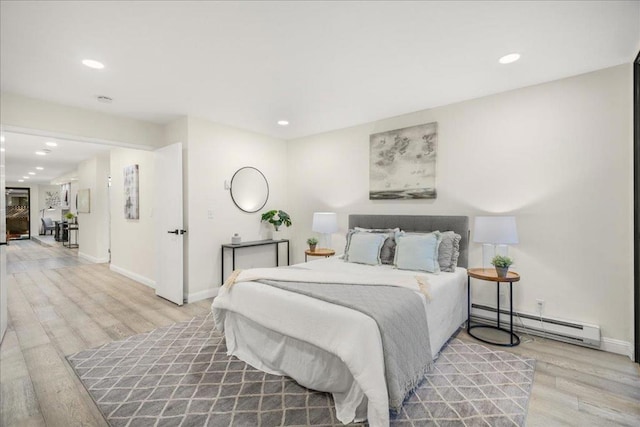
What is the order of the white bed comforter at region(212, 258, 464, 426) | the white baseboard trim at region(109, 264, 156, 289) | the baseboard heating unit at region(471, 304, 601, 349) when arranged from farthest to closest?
the white baseboard trim at region(109, 264, 156, 289) < the baseboard heating unit at region(471, 304, 601, 349) < the white bed comforter at region(212, 258, 464, 426)

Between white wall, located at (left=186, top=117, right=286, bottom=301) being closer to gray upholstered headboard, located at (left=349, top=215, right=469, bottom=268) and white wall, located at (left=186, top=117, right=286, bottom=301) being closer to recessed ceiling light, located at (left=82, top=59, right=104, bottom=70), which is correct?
recessed ceiling light, located at (left=82, top=59, right=104, bottom=70)

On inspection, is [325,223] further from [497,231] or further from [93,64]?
[93,64]

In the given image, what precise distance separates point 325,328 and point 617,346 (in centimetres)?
273

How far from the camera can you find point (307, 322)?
2047mm

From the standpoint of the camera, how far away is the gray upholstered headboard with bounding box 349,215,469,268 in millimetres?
3482

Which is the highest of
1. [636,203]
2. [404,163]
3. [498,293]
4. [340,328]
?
[404,163]

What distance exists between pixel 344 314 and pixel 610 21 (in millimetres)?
2708

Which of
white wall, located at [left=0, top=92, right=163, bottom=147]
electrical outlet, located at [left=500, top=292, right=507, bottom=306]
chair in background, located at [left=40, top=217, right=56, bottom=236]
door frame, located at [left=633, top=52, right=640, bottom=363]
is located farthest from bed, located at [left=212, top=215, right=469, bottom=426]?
chair in background, located at [left=40, top=217, right=56, bottom=236]

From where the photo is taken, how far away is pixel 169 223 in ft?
13.7

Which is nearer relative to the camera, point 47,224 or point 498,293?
point 498,293

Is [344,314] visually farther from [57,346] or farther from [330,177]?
[330,177]

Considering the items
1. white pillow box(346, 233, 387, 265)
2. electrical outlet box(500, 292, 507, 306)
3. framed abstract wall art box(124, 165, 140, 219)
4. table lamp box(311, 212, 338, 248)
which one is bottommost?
electrical outlet box(500, 292, 507, 306)

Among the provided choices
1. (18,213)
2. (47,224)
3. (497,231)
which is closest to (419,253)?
(497,231)

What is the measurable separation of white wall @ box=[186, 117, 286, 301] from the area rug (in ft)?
5.07
